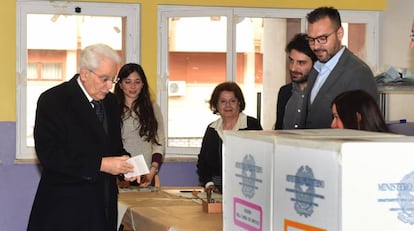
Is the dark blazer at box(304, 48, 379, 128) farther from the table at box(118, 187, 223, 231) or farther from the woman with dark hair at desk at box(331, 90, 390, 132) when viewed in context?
the table at box(118, 187, 223, 231)

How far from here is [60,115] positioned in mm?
3287

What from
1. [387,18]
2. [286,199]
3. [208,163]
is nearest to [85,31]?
[208,163]

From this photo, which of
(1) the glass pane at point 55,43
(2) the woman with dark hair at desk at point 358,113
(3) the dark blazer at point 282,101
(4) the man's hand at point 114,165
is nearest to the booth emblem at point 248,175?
(2) the woman with dark hair at desk at point 358,113

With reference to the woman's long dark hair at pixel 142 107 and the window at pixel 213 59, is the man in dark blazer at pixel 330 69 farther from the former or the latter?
the window at pixel 213 59

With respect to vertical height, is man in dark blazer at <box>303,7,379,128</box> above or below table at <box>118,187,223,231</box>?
above

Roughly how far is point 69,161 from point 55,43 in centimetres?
325

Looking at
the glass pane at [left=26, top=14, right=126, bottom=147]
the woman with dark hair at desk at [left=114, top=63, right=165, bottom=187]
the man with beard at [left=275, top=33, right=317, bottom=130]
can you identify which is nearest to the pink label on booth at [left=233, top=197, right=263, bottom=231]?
the man with beard at [left=275, top=33, right=317, bottom=130]

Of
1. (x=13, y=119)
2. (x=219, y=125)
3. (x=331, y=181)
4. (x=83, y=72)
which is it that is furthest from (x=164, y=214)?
(x=13, y=119)

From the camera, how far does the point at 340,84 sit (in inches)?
130

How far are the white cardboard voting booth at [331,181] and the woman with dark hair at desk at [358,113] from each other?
2.77ft

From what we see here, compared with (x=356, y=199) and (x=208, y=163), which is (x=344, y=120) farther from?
(x=208, y=163)

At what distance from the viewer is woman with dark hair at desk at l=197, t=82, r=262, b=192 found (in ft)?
15.8

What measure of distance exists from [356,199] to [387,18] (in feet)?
17.6

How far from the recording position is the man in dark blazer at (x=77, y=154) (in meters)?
3.27
